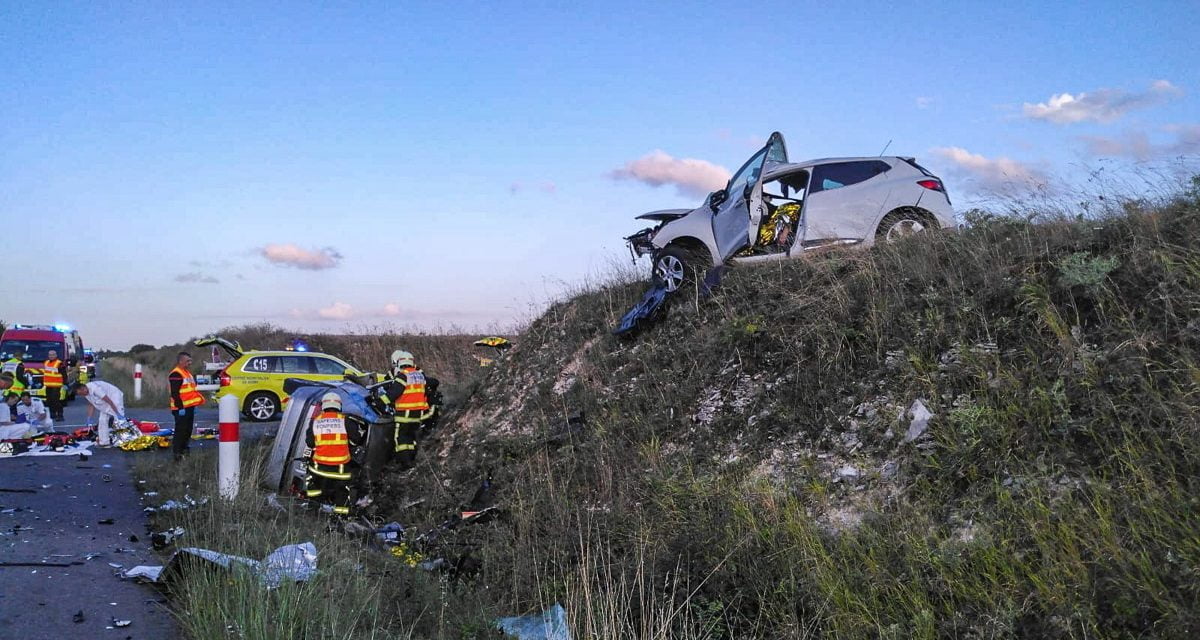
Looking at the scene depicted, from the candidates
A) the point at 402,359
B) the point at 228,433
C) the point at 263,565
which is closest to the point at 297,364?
the point at 402,359

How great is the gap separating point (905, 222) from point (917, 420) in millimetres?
4457

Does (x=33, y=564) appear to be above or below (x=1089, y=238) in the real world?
below

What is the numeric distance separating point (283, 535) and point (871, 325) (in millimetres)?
5019

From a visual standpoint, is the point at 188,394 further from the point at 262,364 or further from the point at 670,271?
the point at 670,271

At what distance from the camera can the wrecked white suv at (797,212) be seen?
959 cm

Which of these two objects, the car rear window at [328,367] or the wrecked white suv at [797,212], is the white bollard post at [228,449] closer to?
the wrecked white suv at [797,212]

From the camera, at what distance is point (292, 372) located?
19.6m

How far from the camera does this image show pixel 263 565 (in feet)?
15.6

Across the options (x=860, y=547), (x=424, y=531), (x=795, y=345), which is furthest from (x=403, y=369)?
(x=860, y=547)

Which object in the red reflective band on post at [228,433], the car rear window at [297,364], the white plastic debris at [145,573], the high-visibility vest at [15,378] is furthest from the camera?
the car rear window at [297,364]

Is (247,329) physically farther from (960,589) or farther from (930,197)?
(960,589)

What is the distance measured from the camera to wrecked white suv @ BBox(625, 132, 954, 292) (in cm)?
959

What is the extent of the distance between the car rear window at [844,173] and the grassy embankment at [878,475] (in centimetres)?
158

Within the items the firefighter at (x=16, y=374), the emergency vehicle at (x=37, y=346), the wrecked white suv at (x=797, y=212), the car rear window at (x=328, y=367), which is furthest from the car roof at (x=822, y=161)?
the emergency vehicle at (x=37, y=346)
